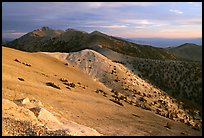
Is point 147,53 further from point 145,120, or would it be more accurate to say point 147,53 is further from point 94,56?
point 145,120

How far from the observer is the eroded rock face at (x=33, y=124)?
10.3 m

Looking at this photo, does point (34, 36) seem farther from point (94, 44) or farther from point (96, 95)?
point (96, 95)

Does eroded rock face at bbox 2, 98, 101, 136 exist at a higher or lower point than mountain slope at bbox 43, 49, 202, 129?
higher

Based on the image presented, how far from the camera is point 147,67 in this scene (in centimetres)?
4622

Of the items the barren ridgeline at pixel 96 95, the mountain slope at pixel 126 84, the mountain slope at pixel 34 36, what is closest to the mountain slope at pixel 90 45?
the barren ridgeline at pixel 96 95

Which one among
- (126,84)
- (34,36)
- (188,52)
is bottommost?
(126,84)

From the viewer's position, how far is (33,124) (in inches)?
428

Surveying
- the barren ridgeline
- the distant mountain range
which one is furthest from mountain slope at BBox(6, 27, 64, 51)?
the barren ridgeline

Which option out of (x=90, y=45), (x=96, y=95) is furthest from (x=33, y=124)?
(x=90, y=45)

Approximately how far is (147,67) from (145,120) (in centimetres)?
2903

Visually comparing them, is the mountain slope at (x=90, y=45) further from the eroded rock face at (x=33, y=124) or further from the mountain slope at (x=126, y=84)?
the eroded rock face at (x=33, y=124)

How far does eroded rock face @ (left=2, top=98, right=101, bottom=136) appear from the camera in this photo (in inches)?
407

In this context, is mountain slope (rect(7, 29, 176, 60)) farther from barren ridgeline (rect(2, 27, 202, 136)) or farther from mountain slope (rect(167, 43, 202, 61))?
mountain slope (rect(167, 43, 202, 61))

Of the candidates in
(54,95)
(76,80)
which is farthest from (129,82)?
(54,95)
